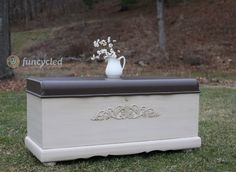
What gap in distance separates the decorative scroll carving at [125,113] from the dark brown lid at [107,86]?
192 mm

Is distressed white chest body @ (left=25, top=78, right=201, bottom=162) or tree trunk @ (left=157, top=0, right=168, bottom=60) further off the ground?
tree trunk @ (left=157, top=0, right=168, bottom=60)

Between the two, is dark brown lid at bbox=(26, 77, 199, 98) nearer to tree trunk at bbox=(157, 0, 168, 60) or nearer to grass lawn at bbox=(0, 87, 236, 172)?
grass lawn at bbox=(0, 87, 236, 172)

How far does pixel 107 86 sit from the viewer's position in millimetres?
6430

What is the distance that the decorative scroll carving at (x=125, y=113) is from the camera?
6.45 meters

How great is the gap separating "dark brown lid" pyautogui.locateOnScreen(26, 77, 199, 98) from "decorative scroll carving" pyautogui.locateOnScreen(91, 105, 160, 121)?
7.6 inches

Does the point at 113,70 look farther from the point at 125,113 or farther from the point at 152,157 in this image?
the point at 152,157

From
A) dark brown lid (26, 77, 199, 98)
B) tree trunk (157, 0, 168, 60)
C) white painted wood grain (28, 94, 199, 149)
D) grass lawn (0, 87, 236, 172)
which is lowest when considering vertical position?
grass lawn (0, 87, 236, 172)

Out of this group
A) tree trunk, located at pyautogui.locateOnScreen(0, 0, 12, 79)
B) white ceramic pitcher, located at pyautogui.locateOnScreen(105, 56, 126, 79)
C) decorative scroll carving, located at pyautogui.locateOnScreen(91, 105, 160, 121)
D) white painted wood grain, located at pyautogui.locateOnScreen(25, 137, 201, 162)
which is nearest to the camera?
white painted wood grain, located at pyautogui.locateOnScreen(25, 137, 201, 162)

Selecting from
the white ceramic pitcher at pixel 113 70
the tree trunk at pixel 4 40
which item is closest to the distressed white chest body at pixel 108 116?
the white ceramic pitcher at pixel 113 70

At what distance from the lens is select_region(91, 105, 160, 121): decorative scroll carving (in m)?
6.45

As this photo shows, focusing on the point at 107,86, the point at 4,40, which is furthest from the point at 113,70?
the point at 4,40

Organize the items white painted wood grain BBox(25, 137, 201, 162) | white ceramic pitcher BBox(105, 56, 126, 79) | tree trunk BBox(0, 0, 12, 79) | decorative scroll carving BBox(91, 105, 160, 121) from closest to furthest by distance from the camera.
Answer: white painted wood grain BBox(25, 137, 201, 162) < decorative scroll carving BBox(91, 105, 160, 121) < white ceramic pitcher BBox(105, 56, 126, 79) < tree trunk BBox(0, 0, 12, 79)

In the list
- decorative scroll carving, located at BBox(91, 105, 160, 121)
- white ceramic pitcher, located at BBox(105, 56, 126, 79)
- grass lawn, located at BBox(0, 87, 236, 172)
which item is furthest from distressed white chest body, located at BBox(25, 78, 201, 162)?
white ceramic pitcher, located at BBox(105, 56, 126, 79)

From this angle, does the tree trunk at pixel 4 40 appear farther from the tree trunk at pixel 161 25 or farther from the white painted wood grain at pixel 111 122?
the white painted wood grain at pixel 111 122
